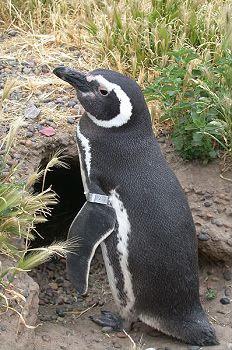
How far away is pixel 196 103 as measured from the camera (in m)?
4.24

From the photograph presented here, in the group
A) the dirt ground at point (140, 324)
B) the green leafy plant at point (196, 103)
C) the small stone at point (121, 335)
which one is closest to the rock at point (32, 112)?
the green leafy plant at point (196, 103)

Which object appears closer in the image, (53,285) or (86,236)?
(86,236)

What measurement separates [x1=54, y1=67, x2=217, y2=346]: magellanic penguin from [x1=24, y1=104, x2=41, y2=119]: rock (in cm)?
64

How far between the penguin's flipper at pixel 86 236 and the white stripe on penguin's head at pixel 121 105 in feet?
1.29

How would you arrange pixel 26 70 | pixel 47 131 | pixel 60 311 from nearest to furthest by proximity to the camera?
pixel 60 311 → pixel 47 131 → pixel 26 70

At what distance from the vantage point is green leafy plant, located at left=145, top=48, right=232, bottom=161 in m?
4.21

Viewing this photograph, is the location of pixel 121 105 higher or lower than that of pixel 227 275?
higher

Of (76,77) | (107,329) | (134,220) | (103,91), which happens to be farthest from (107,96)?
(107,329)

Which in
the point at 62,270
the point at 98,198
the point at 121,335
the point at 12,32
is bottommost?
the point at 62,270

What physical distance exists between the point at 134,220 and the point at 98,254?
3.62 feet

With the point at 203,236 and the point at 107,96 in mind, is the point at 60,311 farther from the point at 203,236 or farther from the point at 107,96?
the point at 107,96

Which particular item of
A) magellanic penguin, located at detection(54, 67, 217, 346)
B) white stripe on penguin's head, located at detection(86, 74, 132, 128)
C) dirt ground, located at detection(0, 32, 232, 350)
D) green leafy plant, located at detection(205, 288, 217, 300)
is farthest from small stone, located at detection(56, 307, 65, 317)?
white stripe on penguin's head, located at detection(86, 74, 132, 128)

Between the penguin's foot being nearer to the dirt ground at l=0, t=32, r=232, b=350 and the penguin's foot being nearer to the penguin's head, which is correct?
the dirt ground at l=0, t=32, r=232, b=350

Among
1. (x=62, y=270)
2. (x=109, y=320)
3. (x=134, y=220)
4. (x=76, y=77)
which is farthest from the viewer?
(x=62, y=270)
